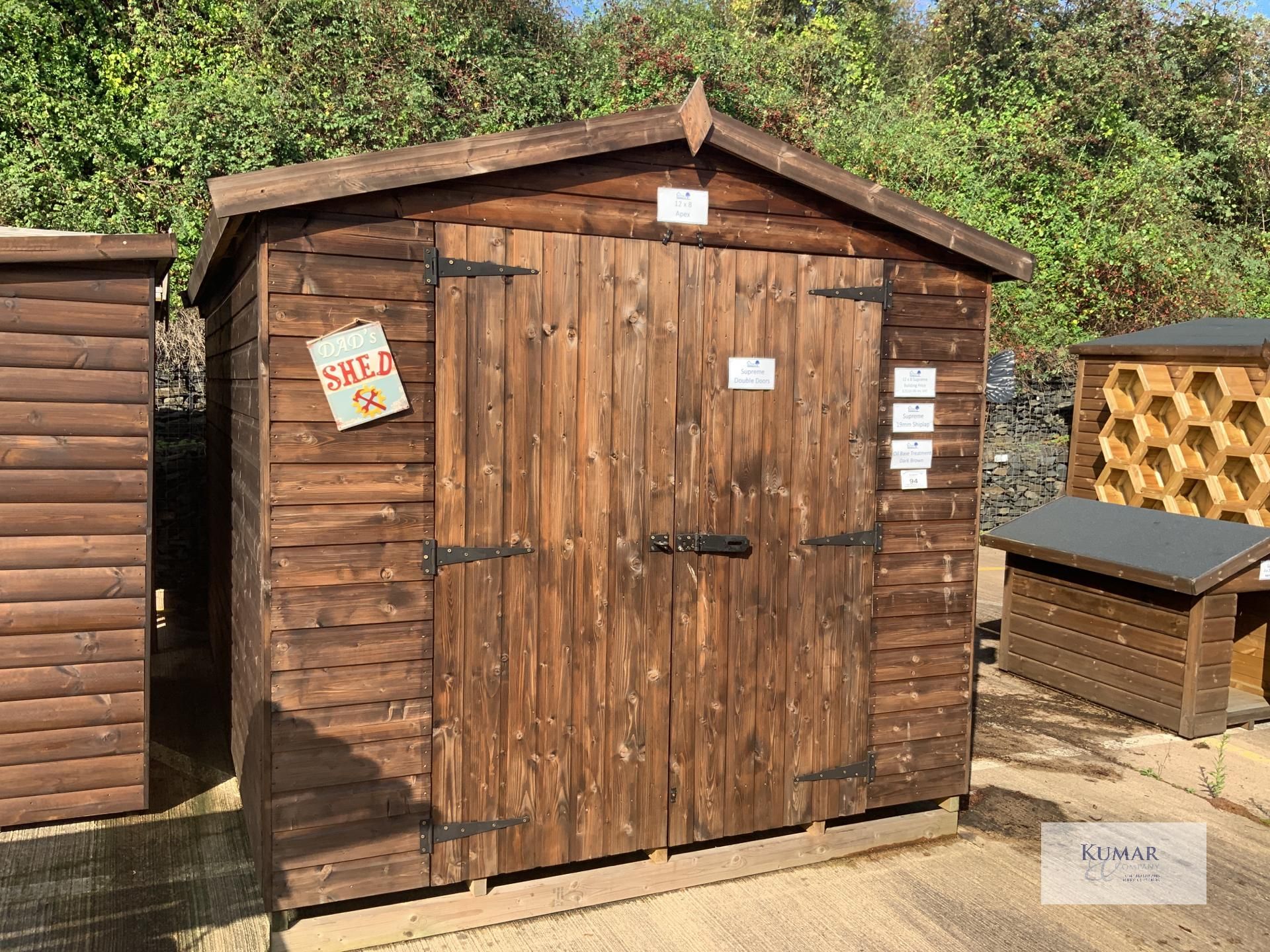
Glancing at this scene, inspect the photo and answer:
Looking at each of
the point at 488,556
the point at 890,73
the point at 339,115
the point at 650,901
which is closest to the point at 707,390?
the point at 488,556

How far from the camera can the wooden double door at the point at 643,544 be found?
3682 millimetres

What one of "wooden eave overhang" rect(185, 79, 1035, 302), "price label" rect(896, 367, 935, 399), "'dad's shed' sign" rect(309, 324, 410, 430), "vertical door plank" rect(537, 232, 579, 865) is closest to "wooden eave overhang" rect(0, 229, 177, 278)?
"wooden eave overhang" rect(185, 79, 1035, 302)

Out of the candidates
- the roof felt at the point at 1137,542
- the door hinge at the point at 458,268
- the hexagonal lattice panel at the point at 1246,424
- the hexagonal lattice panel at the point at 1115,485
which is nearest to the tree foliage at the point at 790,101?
the hexagonal lattice panel at the point at 1115,485

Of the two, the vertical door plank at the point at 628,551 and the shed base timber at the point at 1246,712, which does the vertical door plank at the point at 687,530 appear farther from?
the shed base timber at the point at 1246,712

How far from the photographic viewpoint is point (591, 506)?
12.6 feet

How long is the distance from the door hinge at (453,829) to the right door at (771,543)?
71 cm

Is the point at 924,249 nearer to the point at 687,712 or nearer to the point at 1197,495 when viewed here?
the point at 687,712

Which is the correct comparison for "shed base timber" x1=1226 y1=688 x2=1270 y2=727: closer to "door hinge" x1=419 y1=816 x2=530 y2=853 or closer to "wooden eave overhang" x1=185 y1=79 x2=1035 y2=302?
"wooden eave overhang" x1=185 y1=79 x2=1035 y2=302

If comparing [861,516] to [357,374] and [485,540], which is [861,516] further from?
[357,374]

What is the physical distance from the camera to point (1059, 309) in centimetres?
1540

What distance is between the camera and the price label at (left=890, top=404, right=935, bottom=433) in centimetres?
437

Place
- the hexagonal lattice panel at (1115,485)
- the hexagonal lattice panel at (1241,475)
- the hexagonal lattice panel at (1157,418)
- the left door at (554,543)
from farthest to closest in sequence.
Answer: the hexagonal lattice panel at (1115,485), the hexagonal lattice panel at (1157,418), the hexagonal lattice panel at (1241,475), the left door at (554,543)

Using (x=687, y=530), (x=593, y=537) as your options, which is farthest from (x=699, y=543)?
(x=593, y=537)

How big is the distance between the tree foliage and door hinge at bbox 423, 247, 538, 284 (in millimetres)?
8687
